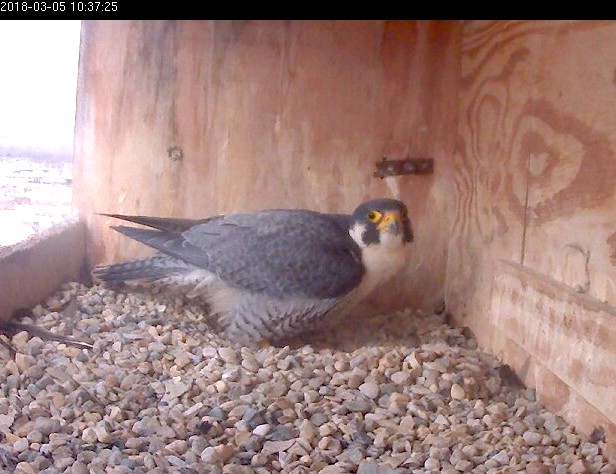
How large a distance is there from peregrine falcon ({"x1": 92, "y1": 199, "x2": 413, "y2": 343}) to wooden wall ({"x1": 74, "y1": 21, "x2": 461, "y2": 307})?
213 millimetres

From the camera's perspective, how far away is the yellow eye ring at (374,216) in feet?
8.15

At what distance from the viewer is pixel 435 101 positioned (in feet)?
9.07

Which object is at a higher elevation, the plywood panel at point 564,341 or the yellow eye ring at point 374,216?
the yellow eye ring at point 374,216

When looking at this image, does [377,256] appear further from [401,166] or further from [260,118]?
[260,118]

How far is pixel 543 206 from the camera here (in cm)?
203

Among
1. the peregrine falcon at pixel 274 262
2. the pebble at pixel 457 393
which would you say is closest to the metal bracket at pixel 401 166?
the peregrine falcon at pixel 274 262

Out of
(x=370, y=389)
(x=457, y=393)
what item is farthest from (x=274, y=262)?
(x=457, y=393)

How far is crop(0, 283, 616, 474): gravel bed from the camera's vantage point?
154 centimetres

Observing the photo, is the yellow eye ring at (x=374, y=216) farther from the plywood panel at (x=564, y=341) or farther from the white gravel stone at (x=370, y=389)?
the white gravel stone at (x=370, y=389)

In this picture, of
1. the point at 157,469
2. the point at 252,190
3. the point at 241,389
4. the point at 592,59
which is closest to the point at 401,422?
the point at 241,389

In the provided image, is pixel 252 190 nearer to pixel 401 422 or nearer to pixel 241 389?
pixel 241 389

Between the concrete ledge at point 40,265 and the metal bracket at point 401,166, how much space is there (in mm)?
1272

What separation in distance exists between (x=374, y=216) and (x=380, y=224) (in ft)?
0.13
